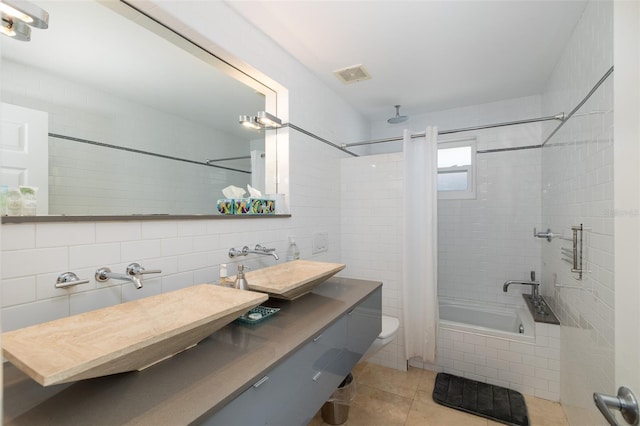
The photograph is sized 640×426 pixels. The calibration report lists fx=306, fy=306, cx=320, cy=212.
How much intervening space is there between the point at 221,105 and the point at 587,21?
227cm

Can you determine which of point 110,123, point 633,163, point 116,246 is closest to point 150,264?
point 116,246

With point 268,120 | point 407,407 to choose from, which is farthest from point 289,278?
point 407,407

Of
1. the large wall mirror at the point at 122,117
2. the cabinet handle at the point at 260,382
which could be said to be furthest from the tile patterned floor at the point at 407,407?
the large wall mirror at the point at 122,117

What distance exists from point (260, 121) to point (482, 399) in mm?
2518

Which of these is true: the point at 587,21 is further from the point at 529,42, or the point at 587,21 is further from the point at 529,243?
the point at 529,243

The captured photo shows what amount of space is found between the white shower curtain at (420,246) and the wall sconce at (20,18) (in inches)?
88.7

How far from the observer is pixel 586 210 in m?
1.69

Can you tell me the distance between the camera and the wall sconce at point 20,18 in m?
1.01

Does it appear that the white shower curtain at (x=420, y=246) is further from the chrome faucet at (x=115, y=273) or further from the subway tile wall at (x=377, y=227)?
the chrome faucet at (x=115, y=273)

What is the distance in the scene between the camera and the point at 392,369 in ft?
8.61

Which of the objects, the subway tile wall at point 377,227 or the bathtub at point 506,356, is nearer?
the bathtub at point 506,356

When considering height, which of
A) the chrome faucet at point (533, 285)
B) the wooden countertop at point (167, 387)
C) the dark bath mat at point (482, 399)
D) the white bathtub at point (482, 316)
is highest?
the wooden countertop at point (167, 387)

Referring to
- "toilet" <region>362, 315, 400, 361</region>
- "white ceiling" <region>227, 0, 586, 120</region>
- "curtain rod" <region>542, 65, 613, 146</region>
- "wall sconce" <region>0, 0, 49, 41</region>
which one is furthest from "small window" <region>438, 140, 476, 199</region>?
"wall sconce" <region>0, 0, 49, 41</region>

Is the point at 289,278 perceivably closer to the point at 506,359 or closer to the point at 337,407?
the point at 337,407
